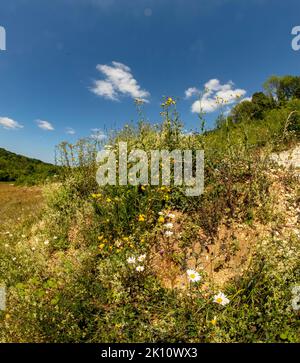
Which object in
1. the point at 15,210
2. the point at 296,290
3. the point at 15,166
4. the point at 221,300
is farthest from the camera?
the point at 15,166

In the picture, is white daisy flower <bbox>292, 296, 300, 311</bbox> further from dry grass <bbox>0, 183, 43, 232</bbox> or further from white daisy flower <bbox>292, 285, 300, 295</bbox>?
→ dry grass <bbox>0, 183, 43, 232</bbox>

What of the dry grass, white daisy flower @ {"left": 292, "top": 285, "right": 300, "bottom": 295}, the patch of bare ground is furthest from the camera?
the dry grass

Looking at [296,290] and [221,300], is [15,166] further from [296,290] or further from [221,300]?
[296,290]

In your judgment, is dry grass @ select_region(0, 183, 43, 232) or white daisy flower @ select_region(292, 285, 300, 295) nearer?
white daisy flower @ select_region(292, 285, 300, 295)

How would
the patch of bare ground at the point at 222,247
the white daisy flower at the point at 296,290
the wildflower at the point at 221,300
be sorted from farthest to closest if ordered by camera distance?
the patch of bare ground at the point at 222,247, the white daisy flower at the point at 296,290, the wildflower at the point at 221,300

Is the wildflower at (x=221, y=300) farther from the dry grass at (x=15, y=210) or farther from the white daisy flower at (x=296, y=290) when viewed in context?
the dry grass at (x=15, y=210)

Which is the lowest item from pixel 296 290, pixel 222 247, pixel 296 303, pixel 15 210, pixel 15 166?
pixel 296 303

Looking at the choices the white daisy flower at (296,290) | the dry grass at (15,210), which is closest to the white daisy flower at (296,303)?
the white daisy flower at (296,290)

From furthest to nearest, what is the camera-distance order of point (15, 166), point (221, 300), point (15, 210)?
1. point (15, 166)
2. point (15, 210)
3. point (221, 300)

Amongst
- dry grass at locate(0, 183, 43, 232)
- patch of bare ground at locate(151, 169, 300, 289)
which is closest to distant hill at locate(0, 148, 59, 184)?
dry grass at locate(0, 183, 43, 232)

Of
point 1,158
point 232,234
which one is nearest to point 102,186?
point 232,234

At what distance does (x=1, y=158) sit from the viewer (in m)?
33.6

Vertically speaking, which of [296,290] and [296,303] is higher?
[296,290]

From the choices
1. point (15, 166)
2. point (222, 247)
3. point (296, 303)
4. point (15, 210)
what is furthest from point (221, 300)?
point (15, 166)
